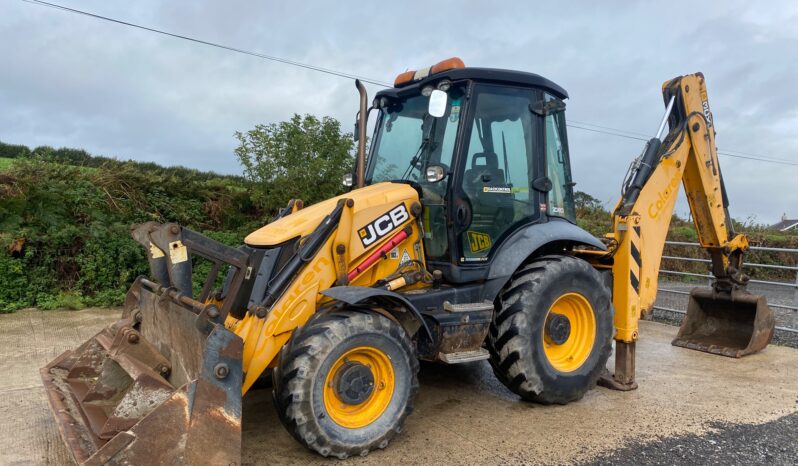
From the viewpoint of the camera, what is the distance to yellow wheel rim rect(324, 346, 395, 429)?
3.54 m

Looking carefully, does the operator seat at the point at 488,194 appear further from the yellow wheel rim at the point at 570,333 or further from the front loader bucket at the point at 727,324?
the front loader bucket at the point at 727,324

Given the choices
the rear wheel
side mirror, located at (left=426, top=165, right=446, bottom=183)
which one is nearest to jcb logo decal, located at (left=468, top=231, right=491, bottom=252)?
side mirror, located at (left=426, top=165, right=446, bottom=183)

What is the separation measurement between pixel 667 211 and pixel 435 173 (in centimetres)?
288

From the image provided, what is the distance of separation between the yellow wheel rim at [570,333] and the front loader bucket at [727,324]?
2661 mm


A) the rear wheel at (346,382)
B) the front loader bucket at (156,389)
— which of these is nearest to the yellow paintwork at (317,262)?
the rear wheel at (346,382)

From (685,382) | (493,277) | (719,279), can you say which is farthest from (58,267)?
(719,279)

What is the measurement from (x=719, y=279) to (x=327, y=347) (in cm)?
554

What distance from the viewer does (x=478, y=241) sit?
456cm

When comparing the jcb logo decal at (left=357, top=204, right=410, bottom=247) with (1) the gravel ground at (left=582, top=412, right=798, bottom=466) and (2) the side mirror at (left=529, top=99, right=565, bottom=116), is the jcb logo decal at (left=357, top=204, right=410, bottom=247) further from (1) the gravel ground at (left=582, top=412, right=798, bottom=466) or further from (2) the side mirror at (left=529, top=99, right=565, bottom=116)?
(1) the gravel ground at (left=582, top=412, right=798, bottom=466)

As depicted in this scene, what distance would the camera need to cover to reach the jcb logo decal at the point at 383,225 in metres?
4.16

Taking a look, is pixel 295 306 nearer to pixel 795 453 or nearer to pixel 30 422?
pixel 30 422

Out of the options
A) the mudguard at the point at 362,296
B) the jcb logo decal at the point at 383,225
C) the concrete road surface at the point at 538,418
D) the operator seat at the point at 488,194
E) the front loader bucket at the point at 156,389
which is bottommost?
the concrete road surface at the point at 538,418

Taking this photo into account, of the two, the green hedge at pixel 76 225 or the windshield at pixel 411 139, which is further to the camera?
the green hedge at pixel 76 225

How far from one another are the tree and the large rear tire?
559 centimetres
